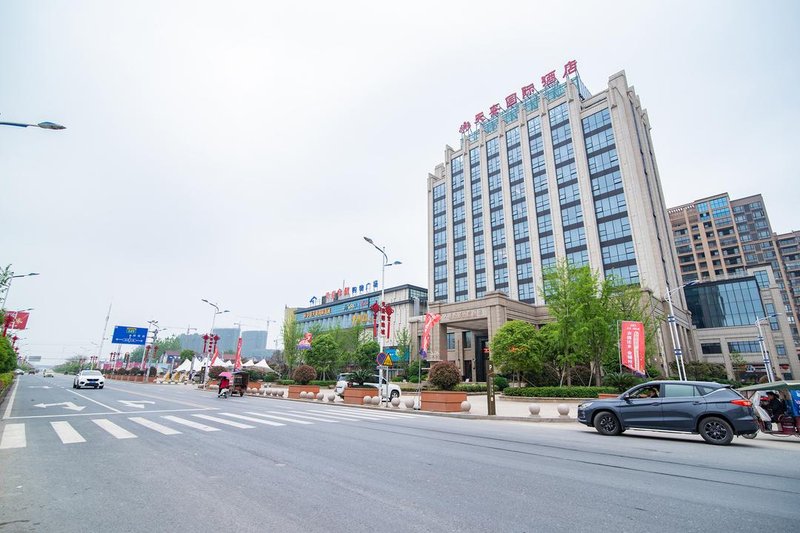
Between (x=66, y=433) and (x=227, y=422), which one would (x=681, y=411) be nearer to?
(x=227, y=422)

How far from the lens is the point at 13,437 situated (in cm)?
907

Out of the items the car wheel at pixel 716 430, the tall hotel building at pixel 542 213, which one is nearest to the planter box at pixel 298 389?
the tall hotel building at pixel 542 213

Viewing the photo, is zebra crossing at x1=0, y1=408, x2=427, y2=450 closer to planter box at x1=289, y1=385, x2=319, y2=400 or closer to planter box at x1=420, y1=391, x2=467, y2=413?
planter box at x1=420, y1=391, x2=467, y2=413

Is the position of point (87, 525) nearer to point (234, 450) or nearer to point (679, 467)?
point (234, 450)

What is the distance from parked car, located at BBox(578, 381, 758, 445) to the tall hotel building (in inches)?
1121

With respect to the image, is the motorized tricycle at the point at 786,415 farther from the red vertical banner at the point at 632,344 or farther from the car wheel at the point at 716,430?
the red vertical banner at the point at 632,344

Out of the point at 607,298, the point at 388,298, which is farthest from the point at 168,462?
the point at 388,298

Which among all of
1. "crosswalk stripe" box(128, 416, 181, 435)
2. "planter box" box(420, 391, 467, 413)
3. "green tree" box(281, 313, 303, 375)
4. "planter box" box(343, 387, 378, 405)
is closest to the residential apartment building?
"green tree" box(281, 313, 303, 375)

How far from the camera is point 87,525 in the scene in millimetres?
3875

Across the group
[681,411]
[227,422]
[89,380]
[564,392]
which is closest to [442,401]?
[227,422]

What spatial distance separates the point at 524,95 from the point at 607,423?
5882 cm

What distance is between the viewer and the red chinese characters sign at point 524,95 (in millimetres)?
54500

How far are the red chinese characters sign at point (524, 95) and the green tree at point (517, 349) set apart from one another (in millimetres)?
42369

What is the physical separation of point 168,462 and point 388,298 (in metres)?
66.6
